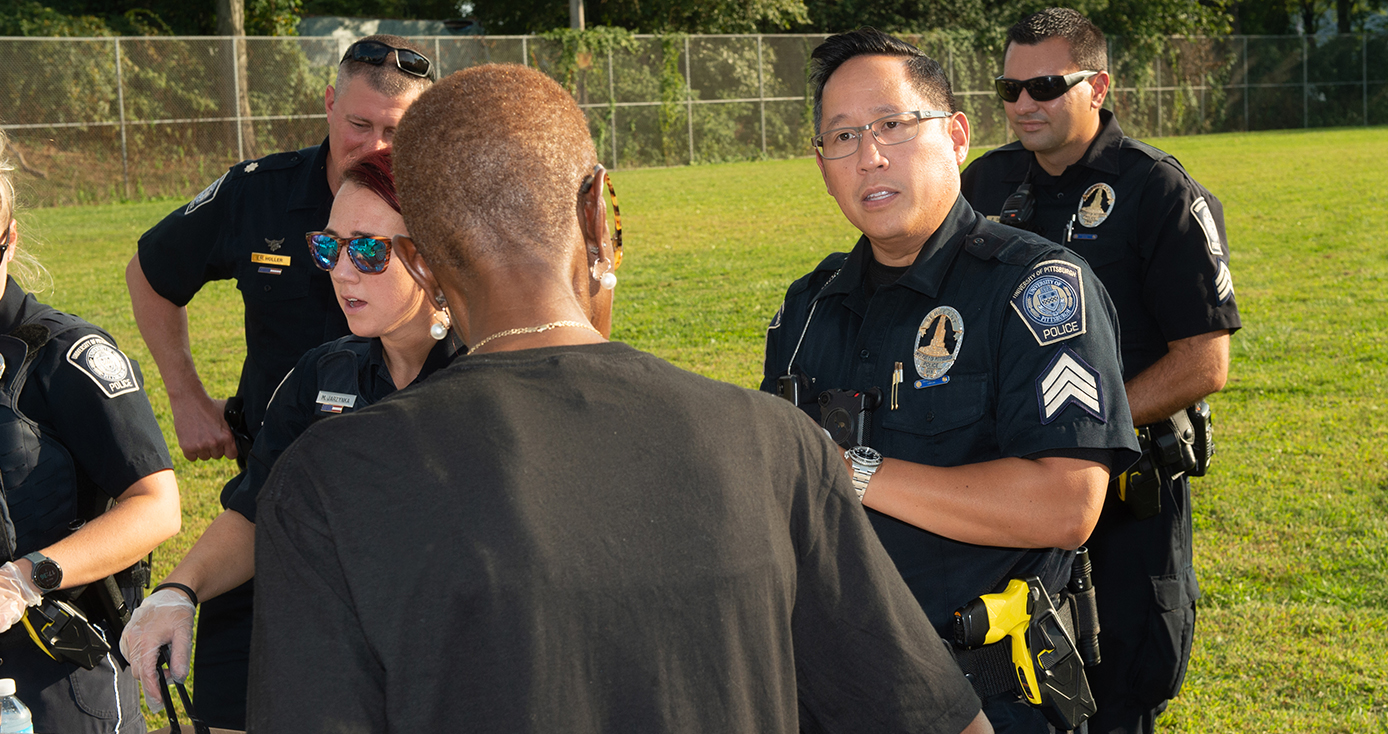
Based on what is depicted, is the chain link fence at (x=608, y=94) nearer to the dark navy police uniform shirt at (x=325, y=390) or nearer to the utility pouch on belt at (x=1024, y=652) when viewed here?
the dark navy police uniform shirt at (x=325, y=390)

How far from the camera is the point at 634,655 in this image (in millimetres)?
1204

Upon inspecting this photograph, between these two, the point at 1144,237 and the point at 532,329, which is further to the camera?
the point at 1144,237

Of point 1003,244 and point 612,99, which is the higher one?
point 612,99

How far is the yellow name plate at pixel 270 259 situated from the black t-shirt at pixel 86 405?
3.67 ft

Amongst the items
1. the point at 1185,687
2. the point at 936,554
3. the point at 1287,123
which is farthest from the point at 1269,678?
the point at 1287,123

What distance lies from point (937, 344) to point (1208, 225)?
1612 mm

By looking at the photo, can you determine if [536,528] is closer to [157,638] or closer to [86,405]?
[157,638]

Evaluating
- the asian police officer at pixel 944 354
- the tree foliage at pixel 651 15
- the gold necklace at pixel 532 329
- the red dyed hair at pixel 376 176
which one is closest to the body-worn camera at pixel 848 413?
the asian police officer at pixel 944 354

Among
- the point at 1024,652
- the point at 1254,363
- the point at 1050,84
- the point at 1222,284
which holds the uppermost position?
the point at 1050,84

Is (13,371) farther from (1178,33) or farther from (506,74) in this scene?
(1178,33)

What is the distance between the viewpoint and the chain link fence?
20.8 metres

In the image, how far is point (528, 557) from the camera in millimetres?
1153

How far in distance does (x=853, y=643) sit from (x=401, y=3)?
3741cm

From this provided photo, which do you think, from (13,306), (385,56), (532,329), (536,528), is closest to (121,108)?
(385,56)
